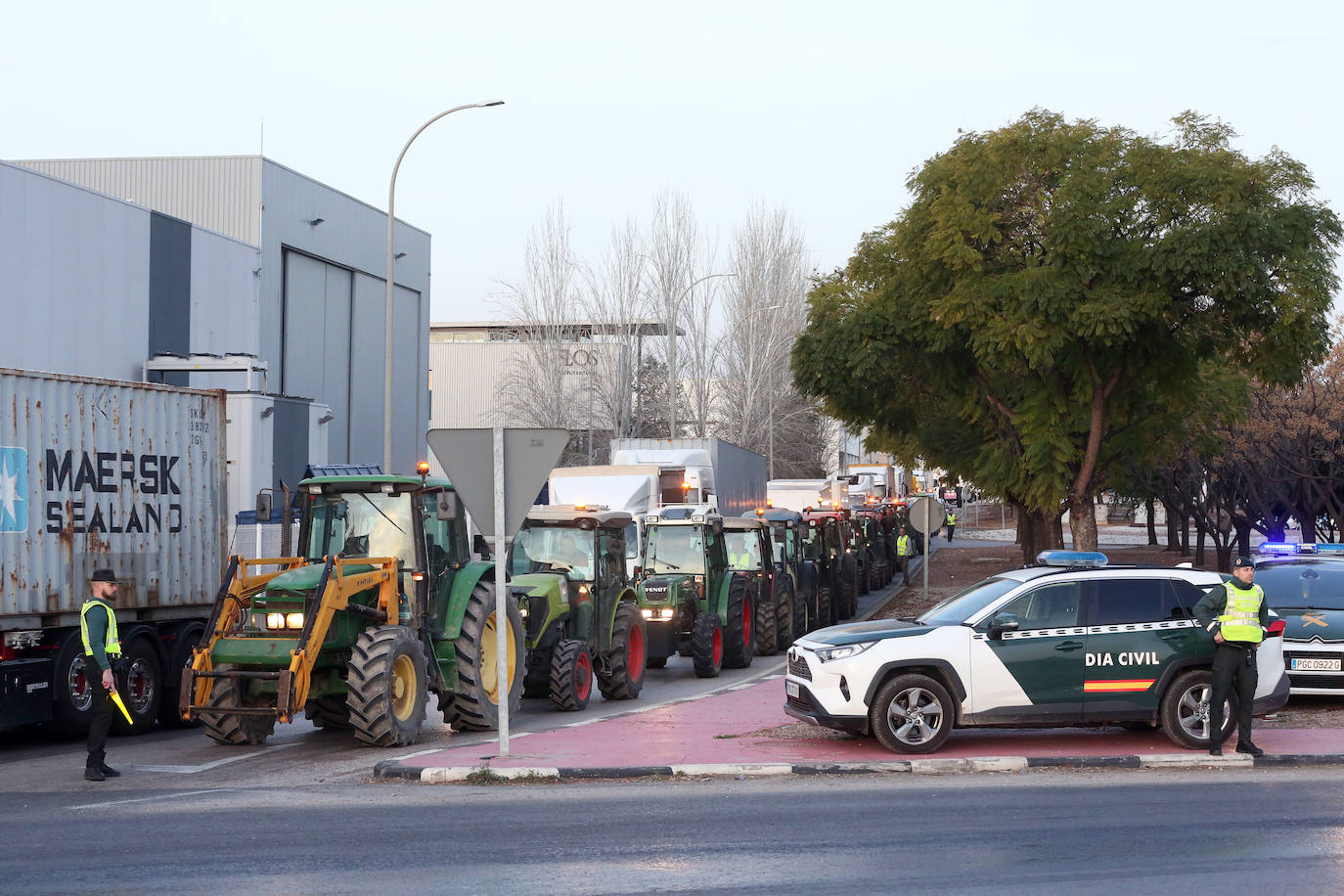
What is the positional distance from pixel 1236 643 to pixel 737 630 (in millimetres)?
11477

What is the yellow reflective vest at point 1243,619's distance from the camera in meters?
12.1

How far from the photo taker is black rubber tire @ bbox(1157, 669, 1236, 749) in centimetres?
1273

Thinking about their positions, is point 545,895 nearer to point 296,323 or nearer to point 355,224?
point 296,323

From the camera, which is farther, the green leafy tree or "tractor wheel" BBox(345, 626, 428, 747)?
the green leafy tree

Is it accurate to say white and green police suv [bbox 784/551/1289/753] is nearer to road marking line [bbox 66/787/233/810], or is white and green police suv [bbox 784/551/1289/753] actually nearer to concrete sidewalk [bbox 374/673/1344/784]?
concrete sidewalk [bbox 374/673/1344/784]

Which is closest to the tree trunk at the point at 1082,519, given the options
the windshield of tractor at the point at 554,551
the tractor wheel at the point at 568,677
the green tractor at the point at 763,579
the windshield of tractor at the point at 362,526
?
the green tractor at the point at 763,579

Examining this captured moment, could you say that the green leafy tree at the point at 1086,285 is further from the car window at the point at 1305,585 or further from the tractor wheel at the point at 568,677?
the tractor wheel at the point at 568,677

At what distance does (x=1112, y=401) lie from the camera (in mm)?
30828

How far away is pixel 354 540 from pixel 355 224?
Result: 32601 mm

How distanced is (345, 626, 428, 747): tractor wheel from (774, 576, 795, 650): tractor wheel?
43.4ft

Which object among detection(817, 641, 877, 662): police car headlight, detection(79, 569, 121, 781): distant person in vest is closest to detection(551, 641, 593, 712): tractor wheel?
detection(817, 641, 877, 662): police car headlight

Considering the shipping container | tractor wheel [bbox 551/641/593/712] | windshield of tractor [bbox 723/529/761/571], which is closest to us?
the shipping container

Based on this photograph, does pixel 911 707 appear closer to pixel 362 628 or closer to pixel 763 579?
pixel 362 628

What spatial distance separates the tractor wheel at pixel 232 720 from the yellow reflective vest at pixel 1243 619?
7.99m
